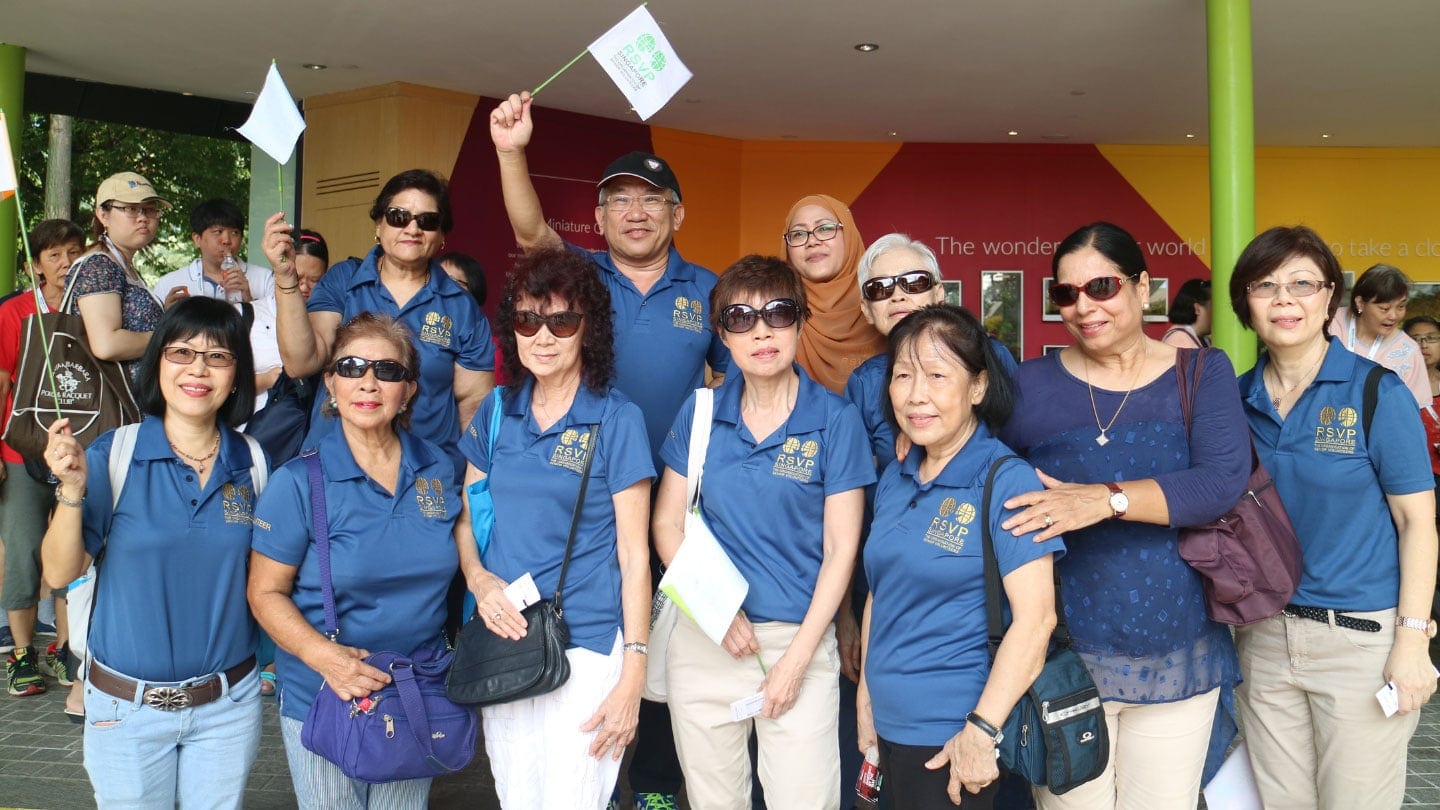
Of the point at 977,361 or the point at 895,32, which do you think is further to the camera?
the point at 895,32

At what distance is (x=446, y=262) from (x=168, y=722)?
2.76 metres

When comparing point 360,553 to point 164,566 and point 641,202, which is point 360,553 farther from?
point 641,202

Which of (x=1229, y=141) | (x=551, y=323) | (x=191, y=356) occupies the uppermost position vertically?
(x=1229, y=141)

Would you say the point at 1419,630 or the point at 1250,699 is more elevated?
the point at 1419,630

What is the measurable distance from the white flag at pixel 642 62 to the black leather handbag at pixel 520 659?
4.14 feet

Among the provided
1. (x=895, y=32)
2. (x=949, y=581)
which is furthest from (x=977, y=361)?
(x=895, y=32)

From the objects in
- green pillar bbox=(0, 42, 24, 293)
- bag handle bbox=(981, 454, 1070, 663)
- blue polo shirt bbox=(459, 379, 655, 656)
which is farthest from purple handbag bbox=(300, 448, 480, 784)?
green pillar bbox=(0, 42, 24, 293)

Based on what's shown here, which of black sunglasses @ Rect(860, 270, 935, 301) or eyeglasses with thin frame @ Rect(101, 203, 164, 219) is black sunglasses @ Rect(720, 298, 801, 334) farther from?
eyeglasses with thin frame @ Rect(101, 203, 164, 219)

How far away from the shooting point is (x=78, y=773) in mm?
4246

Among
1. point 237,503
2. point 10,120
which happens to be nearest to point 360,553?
point 237,503

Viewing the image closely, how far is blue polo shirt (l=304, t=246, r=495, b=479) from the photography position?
11.3 ft

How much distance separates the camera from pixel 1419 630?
2.67 meters

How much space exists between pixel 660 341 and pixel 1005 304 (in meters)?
9.12

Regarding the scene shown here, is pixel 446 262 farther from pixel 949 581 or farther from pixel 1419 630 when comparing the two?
pixel 1419 630
